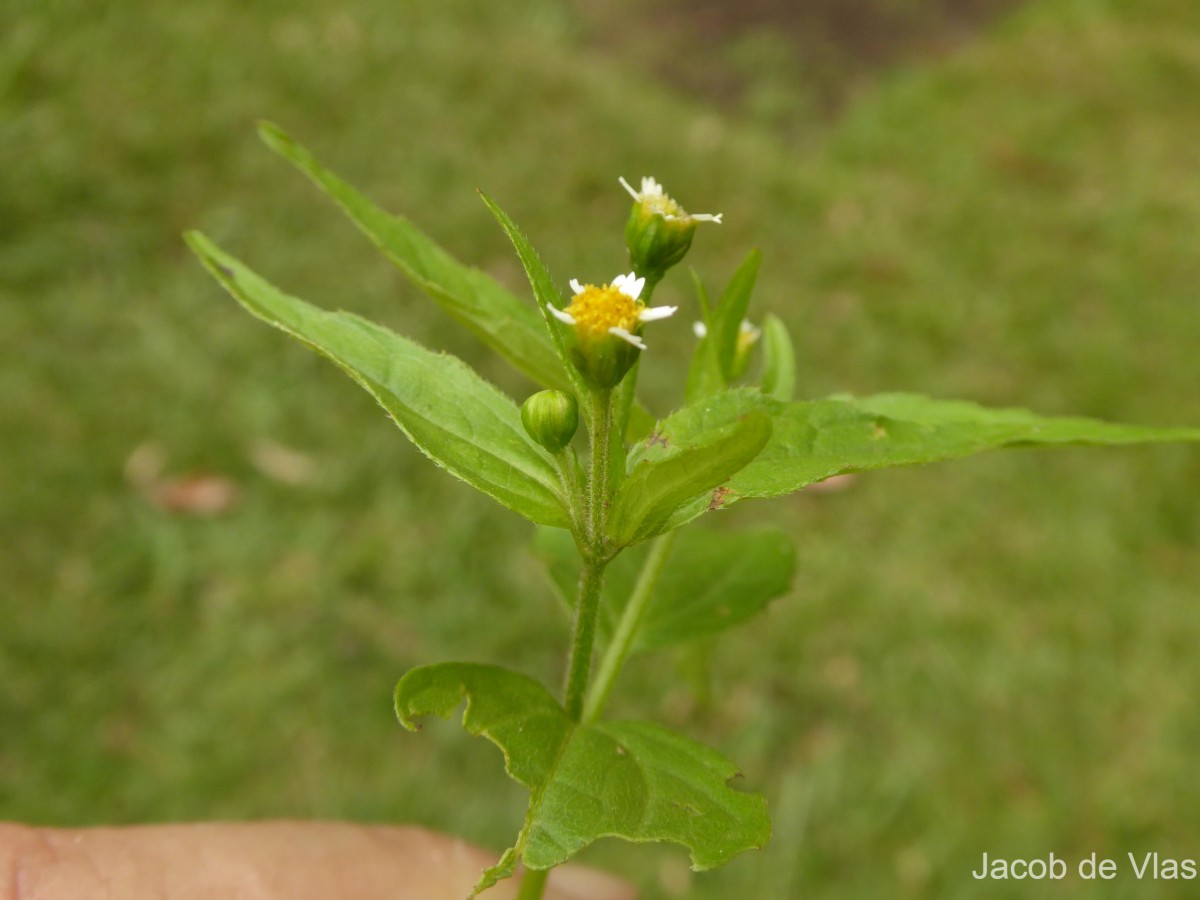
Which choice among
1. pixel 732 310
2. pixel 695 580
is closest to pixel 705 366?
pixel 732 310

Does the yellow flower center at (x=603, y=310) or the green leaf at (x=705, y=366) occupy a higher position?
the green leaf at (x=705, y=366)

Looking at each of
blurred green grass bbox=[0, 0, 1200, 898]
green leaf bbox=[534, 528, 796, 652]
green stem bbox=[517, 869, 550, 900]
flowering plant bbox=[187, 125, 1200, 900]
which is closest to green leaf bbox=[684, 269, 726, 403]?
flowering plant bbox=[187, 125, 1200, 900]

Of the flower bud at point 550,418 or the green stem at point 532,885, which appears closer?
the flower bud at point 550,418

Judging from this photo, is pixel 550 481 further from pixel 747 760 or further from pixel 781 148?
pixel 781 148

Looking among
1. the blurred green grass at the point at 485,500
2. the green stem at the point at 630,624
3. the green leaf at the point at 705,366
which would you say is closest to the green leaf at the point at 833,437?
the green leaf at the point at 705,366

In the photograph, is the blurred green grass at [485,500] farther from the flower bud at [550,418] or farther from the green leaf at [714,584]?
the flower bud at [550,418]

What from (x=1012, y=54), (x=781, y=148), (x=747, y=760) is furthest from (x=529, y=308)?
(x=1012, y=54)

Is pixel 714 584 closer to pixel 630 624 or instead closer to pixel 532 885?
pixel 630 624
